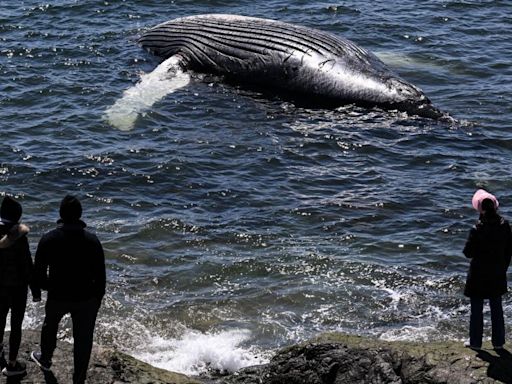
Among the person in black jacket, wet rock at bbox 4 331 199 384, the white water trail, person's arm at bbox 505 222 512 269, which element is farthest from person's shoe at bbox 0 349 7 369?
the white water trail

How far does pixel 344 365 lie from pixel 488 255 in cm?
180

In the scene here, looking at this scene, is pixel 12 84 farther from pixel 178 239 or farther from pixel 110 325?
pixel 110 325

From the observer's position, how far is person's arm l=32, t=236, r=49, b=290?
372 inches

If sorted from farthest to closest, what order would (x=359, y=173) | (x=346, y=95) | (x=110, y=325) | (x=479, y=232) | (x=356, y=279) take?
(x=346, y=95), (x=359, y=173), (x=356, y=279), (x=110, y=325), (x=479, y=232)

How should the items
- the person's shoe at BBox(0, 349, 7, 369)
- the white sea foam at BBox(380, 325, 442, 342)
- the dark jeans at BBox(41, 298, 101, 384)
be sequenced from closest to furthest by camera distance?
the dark jeans at BBox(41, 298, 101, 384)
the person's shoe at BBox(0, 349, 7, 369)
the white sea foam at BBox(380, 325, 442, 342)

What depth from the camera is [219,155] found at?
58.7 feet

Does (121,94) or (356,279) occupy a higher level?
(121,94)

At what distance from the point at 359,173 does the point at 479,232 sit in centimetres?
681

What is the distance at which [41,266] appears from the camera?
9.57 metres

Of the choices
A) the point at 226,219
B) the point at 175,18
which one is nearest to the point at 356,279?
the point at 226,219

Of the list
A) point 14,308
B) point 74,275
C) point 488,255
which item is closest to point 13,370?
point 14,308

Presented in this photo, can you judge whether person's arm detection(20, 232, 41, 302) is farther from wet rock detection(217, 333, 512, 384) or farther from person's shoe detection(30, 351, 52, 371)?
wet rock detection(217, 333, 512, 384)

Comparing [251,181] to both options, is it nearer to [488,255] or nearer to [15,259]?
[488,255]

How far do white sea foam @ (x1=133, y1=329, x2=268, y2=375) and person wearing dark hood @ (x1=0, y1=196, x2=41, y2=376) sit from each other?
2165 millimetres
